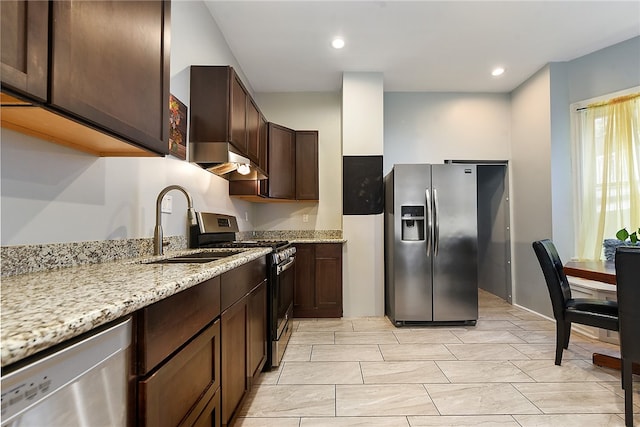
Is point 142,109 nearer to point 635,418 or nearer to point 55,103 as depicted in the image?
point 55,103

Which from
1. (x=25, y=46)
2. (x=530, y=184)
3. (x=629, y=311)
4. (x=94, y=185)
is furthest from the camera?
(x=530, y=184)

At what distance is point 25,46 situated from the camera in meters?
0.72

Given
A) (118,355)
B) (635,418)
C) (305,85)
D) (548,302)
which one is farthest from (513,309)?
(118,355)

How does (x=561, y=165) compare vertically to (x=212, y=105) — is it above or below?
below

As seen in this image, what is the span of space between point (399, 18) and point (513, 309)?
12.6 feet

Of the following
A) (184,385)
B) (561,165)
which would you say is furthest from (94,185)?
(561,165)

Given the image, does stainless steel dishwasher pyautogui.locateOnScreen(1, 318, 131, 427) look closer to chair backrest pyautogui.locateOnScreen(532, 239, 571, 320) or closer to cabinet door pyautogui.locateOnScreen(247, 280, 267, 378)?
cabinet door pyautogui.locateOnScreen(247, 280, 267, 378)

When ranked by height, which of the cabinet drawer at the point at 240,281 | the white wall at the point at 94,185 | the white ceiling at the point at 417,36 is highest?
the white ceiling at the point at 417,36

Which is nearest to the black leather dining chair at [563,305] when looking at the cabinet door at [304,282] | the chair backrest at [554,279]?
the chair backrest at [554,279]

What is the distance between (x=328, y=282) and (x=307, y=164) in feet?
5.33

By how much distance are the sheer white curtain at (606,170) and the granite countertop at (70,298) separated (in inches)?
162

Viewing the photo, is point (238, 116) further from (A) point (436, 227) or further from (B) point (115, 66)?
(A) point (436, 227)

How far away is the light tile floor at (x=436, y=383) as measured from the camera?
1.76m

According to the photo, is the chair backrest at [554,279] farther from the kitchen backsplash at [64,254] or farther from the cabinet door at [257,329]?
the kitchen backsplash at [64,254]
